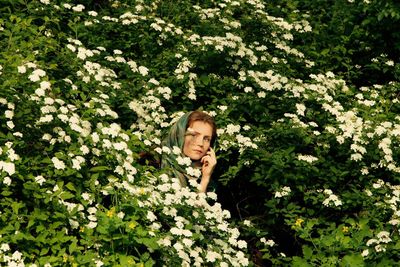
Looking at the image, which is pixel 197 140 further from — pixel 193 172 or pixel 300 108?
pixel 300 108

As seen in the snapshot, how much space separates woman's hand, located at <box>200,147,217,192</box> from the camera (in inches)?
285

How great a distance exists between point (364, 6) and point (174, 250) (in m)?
6.38

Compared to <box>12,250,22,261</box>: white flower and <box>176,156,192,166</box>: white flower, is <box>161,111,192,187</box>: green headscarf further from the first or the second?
<box>12,250,22,261</box>: white flower

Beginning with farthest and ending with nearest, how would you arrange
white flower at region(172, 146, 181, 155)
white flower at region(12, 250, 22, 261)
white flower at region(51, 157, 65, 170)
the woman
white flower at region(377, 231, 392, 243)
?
the woman, white flower at region(172, 146, 181, 155), white flower at region(377, 231, 392, 243), white flower at region(51, 157, 65, 170), white flower at region(12, 250, 22, 261)

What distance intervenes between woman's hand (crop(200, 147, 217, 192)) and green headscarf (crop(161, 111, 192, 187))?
10.2 inches

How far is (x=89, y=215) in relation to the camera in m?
5.91

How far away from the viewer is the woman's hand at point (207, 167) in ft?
23.8

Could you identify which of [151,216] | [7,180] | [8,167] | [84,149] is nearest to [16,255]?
[7,180]

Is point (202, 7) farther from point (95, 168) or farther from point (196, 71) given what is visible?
point (95, 168)

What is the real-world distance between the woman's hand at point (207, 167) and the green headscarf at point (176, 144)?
0.85ft

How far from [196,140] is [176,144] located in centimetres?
22

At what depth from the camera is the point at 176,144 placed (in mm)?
7395

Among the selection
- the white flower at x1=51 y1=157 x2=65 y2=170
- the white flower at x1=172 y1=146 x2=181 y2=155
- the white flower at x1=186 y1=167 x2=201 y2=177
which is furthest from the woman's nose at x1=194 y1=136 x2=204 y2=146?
the white flower at x1=51 y1=157 x2=65 y2=170

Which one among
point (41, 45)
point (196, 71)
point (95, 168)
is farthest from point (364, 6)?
point (95, 168)
